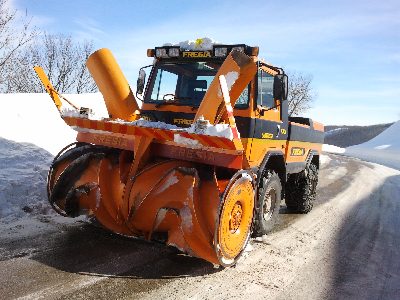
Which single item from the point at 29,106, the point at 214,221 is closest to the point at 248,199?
the point at 214,221

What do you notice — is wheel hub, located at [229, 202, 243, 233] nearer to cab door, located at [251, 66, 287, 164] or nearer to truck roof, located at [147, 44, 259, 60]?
cab door, located at [251, 66, 287, 164]

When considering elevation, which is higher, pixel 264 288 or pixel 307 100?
pixel 307 100

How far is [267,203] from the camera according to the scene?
527 cm

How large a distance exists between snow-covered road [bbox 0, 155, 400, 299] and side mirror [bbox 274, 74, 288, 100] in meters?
1.99

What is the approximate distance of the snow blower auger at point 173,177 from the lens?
353 centimetres

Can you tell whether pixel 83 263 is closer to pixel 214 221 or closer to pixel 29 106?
pixel 214 221

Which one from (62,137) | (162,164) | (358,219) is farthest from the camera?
(62,137)

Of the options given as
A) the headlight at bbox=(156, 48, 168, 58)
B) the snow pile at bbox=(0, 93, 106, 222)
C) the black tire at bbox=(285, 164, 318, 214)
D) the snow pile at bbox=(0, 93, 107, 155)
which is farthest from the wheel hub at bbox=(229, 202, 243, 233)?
the snow pile at bbox=(0, 93, 107, 155)

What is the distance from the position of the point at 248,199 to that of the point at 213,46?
81.8 inches

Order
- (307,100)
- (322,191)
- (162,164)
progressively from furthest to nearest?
1. (307,100)
2. (322,191)
3. (162,164)

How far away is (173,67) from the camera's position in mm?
5195

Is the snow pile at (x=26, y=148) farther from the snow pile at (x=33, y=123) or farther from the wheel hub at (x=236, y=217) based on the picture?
the wheel hub at (x=236, y=217)

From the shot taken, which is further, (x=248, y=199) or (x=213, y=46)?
(x=213, y=46)

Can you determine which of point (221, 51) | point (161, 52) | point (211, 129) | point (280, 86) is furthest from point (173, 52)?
point (211, 129)
